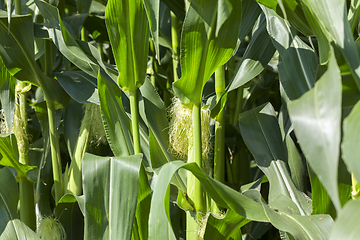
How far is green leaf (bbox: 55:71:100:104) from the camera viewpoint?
2.33 ft

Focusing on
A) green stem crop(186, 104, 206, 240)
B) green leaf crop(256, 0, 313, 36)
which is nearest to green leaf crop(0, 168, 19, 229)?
green stem crop(186, 104, 206, 240)

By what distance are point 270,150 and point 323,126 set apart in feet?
1.22

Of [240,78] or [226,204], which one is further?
[240,78]

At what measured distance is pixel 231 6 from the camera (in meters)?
0.46

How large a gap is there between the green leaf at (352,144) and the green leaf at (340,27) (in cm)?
9

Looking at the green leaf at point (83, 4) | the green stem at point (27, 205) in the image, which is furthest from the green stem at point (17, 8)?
the green stem at point (27, 205)

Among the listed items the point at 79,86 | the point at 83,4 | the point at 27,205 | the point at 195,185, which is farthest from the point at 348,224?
the point at 83,4

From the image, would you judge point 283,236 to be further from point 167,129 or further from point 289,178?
point 167,129

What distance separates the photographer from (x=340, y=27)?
0.38 metres

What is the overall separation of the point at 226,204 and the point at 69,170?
1.42ft

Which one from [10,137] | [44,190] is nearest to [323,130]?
[10,137]

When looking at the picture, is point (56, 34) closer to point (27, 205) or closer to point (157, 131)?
point (157, 131)

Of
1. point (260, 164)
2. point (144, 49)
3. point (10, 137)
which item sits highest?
point (144, 49)

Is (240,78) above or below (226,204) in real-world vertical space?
above
